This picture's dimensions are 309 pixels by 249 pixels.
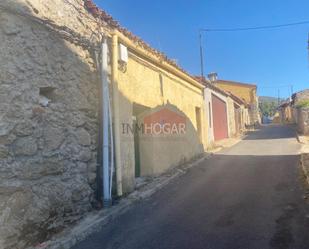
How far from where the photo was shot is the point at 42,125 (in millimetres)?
5008

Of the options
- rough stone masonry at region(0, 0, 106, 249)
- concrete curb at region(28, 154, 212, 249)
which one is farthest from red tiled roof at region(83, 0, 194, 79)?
concrete curb at region(28, 154, 212, 249)

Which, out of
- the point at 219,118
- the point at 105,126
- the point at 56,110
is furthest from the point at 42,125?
the point at 219,118

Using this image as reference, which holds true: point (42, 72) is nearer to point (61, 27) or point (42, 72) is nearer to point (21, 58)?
point (21, 58)

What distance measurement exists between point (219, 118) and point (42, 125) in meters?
17.3

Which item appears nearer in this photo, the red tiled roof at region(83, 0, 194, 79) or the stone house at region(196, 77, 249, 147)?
the red tiled roof at region(83, 0, 194, 79)

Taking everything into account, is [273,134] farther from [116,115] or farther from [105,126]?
[105,126]

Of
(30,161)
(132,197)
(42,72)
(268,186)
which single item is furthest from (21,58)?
(268,186)

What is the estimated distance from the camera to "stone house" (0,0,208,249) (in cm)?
446

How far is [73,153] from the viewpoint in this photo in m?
5.64

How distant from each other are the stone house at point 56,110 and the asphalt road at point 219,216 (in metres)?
0.80

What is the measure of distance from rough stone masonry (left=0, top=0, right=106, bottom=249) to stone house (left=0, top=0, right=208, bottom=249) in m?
0.01

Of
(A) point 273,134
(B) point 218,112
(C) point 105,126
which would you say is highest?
(B) point 218,112

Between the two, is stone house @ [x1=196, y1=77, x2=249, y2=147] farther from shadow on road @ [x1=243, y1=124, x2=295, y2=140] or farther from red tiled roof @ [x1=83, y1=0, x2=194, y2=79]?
red tiled roof @ [x1=83, y1=0, x2=194, y2=79]

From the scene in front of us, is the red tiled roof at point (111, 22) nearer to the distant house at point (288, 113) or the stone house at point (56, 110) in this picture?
the stone house at point (56, 110)
